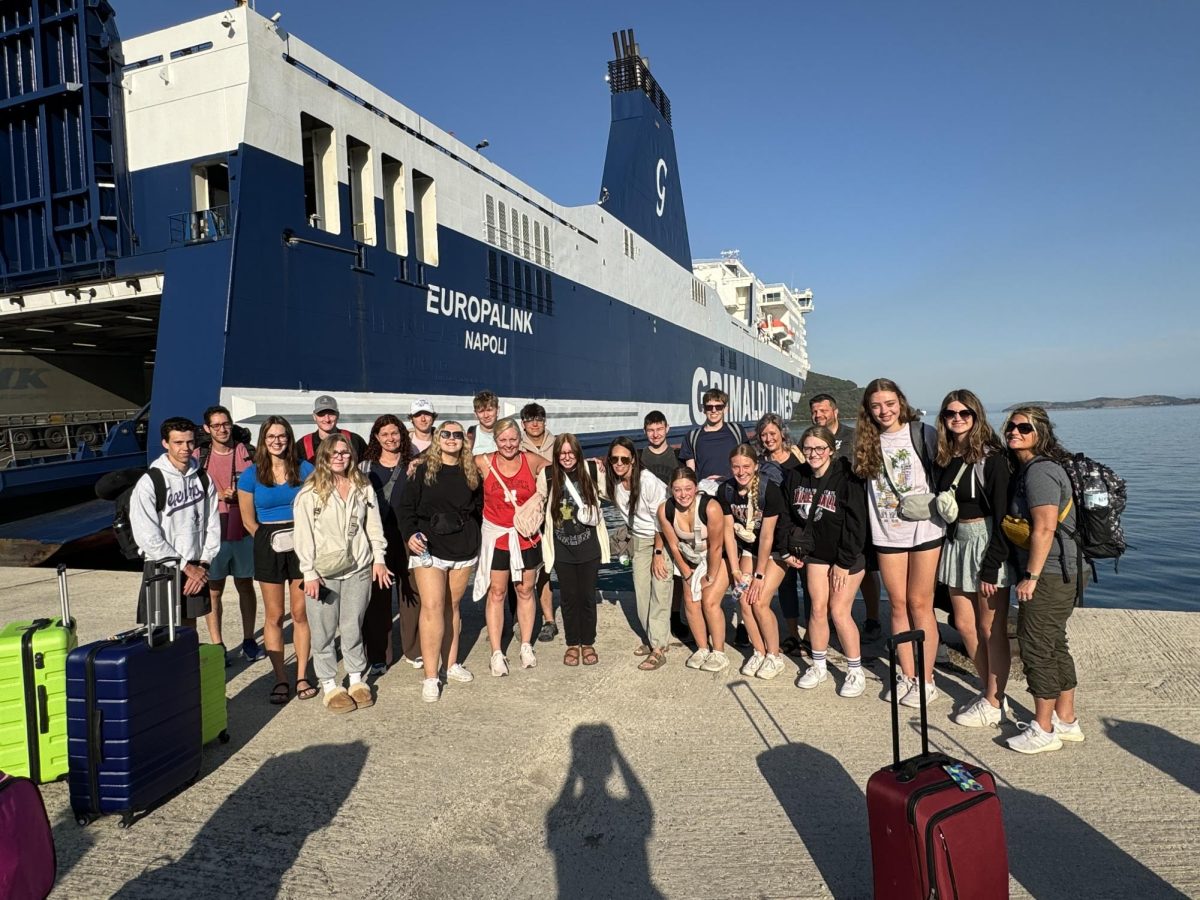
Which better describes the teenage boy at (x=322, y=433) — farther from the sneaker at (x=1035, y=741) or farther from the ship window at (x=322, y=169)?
the ship window at (x=322, y=169)

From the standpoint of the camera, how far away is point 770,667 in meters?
4.26

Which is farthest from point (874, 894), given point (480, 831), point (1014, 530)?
point (1014, 530)

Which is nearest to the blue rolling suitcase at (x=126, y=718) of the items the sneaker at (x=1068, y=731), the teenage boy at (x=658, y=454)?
the teenage boy at (x=658, y=454)

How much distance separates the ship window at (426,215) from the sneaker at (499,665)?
736 cm

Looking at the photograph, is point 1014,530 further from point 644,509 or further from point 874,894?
point 644,509

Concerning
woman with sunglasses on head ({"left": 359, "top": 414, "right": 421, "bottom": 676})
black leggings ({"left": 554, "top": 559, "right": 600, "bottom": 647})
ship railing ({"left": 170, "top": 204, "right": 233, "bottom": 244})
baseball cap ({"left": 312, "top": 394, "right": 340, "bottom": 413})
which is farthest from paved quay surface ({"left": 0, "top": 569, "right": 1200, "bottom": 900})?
ship railing ({"left": 170, "top": 204, "right": 233, "bottom": 244})

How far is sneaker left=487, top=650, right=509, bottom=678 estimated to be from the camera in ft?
14.5

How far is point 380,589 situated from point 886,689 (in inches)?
125

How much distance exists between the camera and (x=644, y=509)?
4.69m

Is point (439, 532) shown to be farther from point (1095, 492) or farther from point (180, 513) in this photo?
point (1095, 492)

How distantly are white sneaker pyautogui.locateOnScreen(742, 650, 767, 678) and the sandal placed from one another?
0.54 m

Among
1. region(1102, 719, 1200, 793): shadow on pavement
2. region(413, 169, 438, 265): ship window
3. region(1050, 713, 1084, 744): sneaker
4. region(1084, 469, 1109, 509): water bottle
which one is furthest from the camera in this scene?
region(413, 169, 438, 265): ship window

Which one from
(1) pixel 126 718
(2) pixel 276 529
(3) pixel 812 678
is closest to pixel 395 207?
(2) pixel 276 529

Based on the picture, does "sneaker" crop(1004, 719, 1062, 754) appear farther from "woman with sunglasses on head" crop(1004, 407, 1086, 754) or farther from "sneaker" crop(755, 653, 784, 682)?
"sneaker" crop(755, 653, 784, 682)
